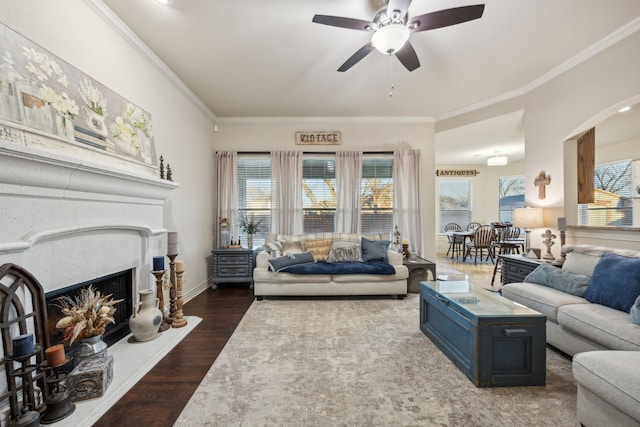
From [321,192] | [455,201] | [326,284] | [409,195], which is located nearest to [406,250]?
[409,195]

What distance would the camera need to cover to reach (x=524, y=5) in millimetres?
2273

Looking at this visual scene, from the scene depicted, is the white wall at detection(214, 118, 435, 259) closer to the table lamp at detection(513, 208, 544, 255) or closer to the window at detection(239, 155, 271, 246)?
the window at detection(239, 155, 271, 246)

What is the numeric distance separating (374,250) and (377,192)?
4.52 ft

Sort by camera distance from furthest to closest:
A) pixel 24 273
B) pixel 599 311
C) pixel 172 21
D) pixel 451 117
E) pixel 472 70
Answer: pixel 451 117 < pixel 472 70 < pixel 172 21 < pixel 599 311 < pixel 24 273

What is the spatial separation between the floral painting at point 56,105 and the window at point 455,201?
7.94 metres

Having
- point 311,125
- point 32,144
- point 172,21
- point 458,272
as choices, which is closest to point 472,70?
point 311,125

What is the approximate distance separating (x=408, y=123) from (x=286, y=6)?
338cm

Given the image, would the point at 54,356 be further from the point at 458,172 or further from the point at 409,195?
the point at 458,172

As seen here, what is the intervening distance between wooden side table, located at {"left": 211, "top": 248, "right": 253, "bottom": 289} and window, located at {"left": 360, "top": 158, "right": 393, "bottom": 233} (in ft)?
7.11

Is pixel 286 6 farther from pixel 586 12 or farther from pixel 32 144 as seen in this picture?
pixel 586 12

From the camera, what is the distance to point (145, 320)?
7.93 ft

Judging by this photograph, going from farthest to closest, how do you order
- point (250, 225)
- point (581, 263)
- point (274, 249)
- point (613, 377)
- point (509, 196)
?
point (509, 196), point (250, 225), point (274, 249), point (581, 263), point (613, 377)

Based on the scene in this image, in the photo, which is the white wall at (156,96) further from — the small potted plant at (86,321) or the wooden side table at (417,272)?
the wooden side table at (417,272)

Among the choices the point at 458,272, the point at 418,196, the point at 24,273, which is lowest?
the point at 458,272
